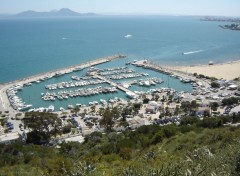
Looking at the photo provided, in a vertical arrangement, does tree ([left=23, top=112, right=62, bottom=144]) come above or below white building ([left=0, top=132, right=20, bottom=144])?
above

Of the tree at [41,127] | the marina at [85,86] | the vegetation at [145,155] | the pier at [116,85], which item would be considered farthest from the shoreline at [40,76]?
the vegetation at [145,155]

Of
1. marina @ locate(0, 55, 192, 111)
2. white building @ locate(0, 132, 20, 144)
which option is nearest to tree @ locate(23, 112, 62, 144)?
→ white building @ locate(0, 132, 20, 144)

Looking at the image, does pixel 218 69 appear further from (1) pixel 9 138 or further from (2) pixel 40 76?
(1) pixel 9 138

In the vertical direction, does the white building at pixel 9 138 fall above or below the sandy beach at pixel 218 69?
below

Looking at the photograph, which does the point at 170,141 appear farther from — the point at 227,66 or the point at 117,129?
the point at 227,66

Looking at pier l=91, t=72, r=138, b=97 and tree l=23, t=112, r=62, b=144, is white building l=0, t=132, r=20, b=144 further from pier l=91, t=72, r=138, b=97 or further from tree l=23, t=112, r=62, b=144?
pier l=91, t=72, r=138, b=97

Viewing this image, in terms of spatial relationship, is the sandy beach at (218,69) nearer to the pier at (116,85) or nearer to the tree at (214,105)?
the pier at (116,85)

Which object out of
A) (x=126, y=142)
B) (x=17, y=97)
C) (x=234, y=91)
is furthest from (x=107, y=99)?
(x=126, y=142)
